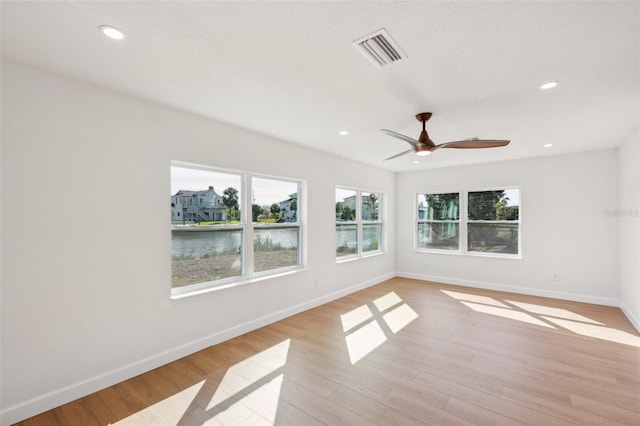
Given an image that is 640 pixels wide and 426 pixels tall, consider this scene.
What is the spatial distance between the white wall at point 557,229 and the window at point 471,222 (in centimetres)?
18

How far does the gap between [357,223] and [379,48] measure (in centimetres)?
426

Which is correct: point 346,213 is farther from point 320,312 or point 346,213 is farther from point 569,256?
point 569,256

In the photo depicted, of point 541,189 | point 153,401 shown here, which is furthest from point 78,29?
point 541,189

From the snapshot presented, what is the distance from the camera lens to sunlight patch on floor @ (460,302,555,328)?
4184mm

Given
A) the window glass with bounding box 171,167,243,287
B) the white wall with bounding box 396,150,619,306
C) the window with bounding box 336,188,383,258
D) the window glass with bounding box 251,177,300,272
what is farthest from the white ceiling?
the window with bounding box 336,188,383,258

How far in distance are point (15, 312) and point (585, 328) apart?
6034 mm

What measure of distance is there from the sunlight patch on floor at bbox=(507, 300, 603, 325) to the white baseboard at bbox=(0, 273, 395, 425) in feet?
12.6

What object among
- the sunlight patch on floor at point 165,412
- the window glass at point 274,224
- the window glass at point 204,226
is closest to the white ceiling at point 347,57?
the window glass at point 204,226

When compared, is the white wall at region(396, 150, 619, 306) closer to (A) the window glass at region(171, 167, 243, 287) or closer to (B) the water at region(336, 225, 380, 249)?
(B) the water at region(336, 225, 380, 249)

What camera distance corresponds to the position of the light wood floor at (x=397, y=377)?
2.23 meters

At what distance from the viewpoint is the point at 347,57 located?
2105 millimetres

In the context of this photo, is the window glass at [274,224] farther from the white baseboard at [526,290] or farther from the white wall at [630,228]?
the white wall at [630,228]

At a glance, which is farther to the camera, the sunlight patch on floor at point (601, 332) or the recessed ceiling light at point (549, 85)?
the sunlight patch on floor at point (601, 332)

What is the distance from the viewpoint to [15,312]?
7.15 ft
